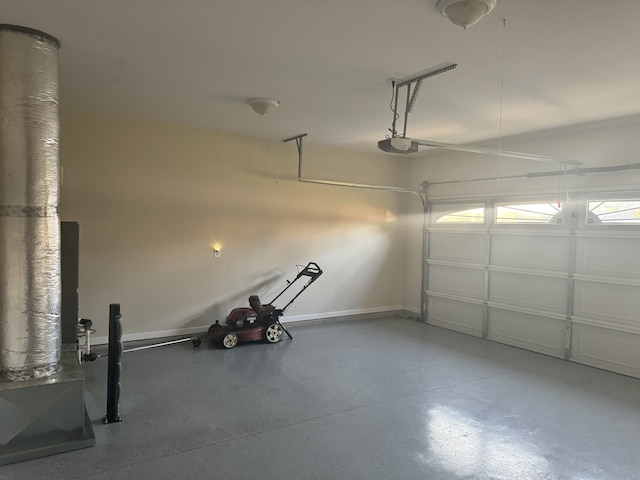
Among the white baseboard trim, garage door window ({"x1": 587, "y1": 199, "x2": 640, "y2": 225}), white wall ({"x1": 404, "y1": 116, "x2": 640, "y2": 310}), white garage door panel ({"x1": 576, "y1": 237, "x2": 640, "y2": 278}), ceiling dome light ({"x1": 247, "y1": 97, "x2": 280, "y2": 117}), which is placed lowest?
the white baseboard trim

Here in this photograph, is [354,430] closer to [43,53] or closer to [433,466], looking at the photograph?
[433,466]

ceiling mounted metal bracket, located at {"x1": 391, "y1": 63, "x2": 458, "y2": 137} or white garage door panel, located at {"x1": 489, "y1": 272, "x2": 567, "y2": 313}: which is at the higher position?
ceiling mounted metal bracket, located at {"x1": 391, "y1": 63, "x2": 458, "y2": 137}

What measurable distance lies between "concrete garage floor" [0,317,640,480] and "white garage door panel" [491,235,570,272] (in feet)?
3.70

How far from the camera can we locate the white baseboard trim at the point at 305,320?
523 cm

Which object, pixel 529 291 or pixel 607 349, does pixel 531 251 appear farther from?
pixel 607 349

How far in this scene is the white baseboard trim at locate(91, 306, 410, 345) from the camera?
5.23 metres

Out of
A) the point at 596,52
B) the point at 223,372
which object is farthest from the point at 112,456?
the point at 596,52

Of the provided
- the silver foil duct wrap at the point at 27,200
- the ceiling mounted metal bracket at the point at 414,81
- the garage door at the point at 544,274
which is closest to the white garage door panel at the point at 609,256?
the garage door at the point at 544,274

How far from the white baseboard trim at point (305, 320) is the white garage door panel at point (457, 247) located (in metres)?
1.19

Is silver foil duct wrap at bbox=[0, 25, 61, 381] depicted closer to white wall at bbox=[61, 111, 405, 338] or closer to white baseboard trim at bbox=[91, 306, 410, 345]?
white wall at bbox=[61, 111, 405, 338]

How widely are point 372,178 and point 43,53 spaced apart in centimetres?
497

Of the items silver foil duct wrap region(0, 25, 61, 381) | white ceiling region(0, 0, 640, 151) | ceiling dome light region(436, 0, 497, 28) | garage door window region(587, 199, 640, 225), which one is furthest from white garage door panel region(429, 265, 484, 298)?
silver foil duct wrap region(0, 25, 61, 381)

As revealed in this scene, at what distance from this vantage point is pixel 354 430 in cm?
326

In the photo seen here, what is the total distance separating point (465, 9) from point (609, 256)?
379 cm
